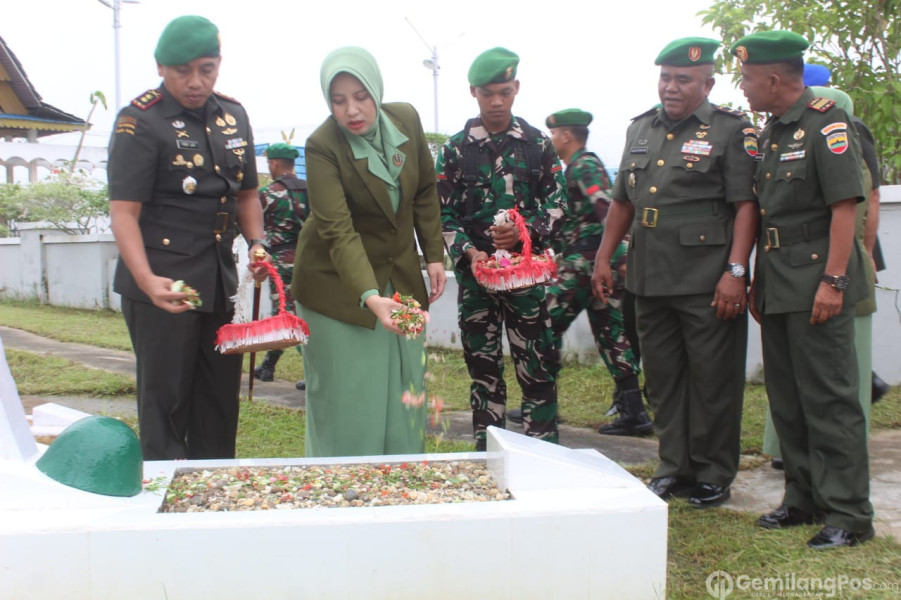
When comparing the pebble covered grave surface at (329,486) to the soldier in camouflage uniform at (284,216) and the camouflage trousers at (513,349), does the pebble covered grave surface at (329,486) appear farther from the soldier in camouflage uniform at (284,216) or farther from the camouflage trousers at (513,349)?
the soldier in camouflage uniform at (284,216)

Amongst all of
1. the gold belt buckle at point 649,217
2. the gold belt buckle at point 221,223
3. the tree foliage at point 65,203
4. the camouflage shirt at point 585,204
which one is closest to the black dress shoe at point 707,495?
the gold belt buckle at point 649,217

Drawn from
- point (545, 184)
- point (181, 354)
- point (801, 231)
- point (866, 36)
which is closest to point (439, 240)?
point (545, 184)

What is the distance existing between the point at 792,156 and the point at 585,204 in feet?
6.35

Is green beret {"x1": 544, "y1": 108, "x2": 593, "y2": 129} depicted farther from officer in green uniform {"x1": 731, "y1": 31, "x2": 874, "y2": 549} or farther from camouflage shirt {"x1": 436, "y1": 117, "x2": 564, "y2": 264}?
officer in green uniform {"x1": 731, "y1": 31, "x2": 874, "y2": 549}

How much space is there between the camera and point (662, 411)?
3.68 m

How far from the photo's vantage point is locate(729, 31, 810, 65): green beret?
3127 mm

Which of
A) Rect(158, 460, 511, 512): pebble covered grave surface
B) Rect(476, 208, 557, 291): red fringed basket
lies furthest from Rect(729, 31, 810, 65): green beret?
Rect(158, 460, 511, 512): pebble covered grave surface

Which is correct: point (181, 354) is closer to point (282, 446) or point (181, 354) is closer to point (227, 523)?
point (227, 523)

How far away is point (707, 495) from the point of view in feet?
11.6

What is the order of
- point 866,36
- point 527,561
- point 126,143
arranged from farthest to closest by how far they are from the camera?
point 866,36
point 126,143
point 527,561

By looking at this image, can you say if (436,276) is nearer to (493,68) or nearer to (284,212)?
(493,68)

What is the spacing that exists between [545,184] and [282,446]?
2.18m

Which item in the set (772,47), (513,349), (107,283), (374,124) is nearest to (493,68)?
(374,124)

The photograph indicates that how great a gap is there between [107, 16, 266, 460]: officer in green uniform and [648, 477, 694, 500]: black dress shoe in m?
1.88
